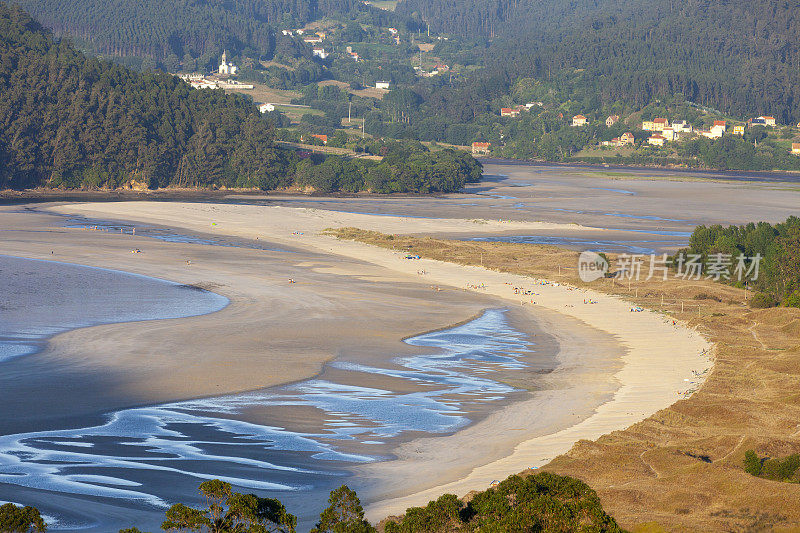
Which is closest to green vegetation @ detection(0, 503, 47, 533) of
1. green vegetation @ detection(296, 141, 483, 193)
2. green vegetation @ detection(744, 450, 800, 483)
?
green vegetation @ detection(744, 450, 800, 483)

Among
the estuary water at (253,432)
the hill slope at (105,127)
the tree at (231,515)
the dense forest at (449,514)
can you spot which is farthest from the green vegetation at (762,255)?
the hill slope at (105,127)

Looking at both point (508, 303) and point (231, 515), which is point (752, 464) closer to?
point (231, 515)

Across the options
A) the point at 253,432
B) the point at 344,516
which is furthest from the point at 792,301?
the point at 344,516

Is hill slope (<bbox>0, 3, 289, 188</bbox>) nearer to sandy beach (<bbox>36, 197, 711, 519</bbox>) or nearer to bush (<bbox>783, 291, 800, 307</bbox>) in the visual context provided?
sandy beach (<bbox>36, 197, 711, 519</bbox>)

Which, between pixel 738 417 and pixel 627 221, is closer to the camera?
pixel 738 417

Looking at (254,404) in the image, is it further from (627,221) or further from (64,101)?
(64,101)

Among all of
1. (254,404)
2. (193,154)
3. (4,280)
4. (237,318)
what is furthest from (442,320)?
(193,154)
